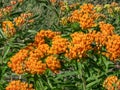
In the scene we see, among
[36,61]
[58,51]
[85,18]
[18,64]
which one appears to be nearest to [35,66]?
[36,61]

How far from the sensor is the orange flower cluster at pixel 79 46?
3.97 meters

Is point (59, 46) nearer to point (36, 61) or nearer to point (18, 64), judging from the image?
point (36, 61)

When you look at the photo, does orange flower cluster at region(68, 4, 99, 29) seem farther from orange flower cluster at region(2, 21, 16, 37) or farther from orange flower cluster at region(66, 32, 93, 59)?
orange flower cluster at region(2, 21, 16, 37)

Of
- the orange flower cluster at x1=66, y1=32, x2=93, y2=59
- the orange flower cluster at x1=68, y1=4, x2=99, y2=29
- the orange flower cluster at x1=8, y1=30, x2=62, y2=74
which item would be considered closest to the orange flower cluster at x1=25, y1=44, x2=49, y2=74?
the orange flower cluster at x1=8, y1=30, x2=62, y2=74

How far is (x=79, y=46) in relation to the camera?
3967mm

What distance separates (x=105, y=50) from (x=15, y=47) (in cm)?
93

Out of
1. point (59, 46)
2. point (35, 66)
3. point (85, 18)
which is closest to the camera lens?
point (35, 66)

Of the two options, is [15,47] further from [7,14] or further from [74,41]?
[7,14]

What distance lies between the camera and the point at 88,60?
13.9 ft

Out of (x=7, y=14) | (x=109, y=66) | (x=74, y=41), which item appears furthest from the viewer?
(x=7, y=14)

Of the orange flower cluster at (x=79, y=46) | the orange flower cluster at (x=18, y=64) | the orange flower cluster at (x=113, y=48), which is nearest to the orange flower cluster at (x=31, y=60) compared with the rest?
the orange flower cluster at (x=18, y=64)

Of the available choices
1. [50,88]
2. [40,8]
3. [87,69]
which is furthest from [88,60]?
[40,8]

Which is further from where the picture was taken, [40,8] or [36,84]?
[40,8]

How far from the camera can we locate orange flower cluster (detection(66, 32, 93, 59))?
397 centimetres
